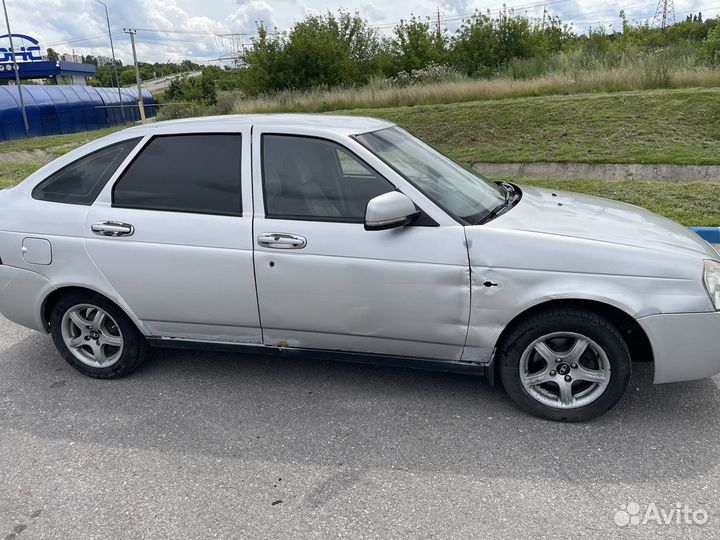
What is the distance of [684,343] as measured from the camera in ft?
9.87

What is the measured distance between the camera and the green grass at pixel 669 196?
7102mm

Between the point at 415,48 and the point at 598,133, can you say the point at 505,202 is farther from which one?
the point at 415,48

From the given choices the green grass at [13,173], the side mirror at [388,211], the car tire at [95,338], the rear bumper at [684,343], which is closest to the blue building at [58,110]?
the green grass at [13,173]

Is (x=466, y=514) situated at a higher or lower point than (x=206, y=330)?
lower

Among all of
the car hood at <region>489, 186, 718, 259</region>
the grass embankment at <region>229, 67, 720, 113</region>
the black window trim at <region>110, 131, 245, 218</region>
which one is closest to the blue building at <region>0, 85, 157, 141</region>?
the grass embankment at <region>229, 67, 720, 113</region>

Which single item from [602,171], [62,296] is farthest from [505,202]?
[602,171]

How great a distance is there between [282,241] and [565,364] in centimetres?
175

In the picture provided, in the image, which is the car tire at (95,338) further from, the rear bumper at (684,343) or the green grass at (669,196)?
the green grass at (669,196)

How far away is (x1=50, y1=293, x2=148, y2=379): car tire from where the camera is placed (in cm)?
386

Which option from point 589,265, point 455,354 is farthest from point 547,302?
point 455,354

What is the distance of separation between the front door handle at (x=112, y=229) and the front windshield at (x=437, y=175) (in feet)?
5.07

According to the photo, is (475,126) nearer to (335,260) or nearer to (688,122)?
(688,122)

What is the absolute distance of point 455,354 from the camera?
3.33 meters

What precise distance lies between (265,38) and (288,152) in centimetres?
2629
